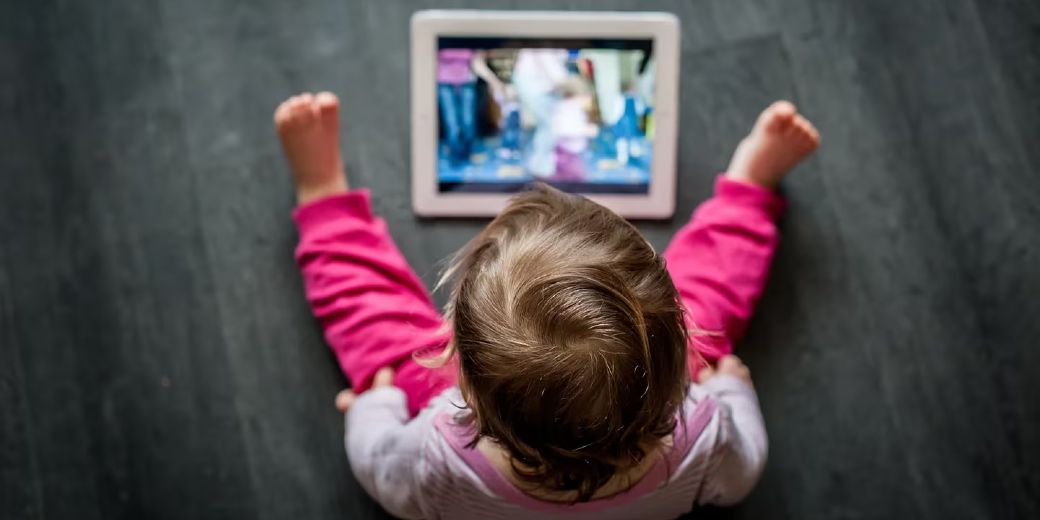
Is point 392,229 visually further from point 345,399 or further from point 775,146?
point 775,146

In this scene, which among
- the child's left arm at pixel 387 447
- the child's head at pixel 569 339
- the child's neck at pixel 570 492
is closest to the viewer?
the child's head at pixel 569 339

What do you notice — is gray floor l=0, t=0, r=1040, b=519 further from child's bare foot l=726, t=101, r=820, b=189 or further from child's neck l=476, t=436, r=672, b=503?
child's neck l=476, t=436, r=672, b=503

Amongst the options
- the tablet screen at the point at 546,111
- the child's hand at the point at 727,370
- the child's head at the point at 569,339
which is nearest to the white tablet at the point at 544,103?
the tablet screen at the point at 546,111

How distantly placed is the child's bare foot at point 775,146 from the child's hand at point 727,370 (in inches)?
6.7

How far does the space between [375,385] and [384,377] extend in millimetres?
11

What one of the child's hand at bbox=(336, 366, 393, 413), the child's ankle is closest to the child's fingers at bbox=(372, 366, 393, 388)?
the child's hand at bbox=(336, 366, 393, 413)

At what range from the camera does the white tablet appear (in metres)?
0.87

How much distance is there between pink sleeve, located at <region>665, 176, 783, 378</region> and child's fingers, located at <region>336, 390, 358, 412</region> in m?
0.31

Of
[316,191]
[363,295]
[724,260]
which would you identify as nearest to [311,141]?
[316,191]

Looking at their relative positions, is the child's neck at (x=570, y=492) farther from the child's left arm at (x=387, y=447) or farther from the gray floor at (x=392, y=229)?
the gray floor at (x=392, y=229)

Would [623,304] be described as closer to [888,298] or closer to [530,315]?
[530,315]

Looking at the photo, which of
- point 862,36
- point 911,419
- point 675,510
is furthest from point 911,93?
point 675,510

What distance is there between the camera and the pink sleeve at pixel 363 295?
836 millimetres

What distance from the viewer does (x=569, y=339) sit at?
54 cm
